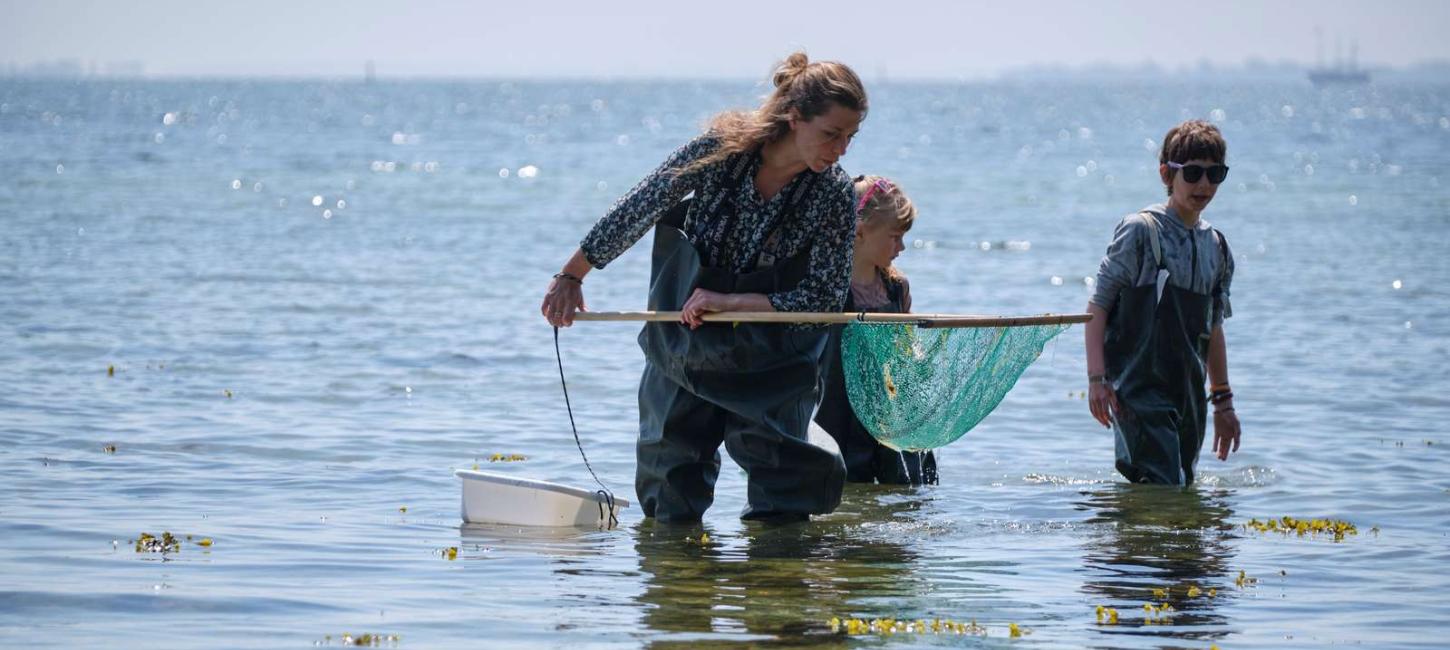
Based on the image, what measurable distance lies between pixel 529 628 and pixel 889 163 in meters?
48.8

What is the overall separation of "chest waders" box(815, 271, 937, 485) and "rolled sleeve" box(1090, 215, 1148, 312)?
3.16ft

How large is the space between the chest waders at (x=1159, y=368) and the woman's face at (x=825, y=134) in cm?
204

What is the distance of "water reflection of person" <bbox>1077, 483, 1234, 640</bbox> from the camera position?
6.30 m

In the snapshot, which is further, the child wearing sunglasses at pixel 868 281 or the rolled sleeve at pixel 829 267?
the child wearing sunglasses at pixel 868 281

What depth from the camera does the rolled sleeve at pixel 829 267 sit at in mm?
6320

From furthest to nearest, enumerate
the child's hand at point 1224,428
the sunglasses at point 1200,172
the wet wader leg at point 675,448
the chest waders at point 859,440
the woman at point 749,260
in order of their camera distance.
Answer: the chest waders at point 859,440, the child's hand at point 1224,428, the sunglasses at point 1200,172, the wet wader leg at point 675,448, the woman at point 749,260

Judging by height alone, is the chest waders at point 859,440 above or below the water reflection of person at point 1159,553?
above

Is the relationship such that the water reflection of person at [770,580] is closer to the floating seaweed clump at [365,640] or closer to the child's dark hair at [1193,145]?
the floating seaweed clump at [365,640]

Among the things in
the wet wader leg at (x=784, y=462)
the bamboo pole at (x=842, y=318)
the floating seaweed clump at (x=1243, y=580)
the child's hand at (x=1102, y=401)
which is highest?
the bamboo pole at (x=842, y=318)

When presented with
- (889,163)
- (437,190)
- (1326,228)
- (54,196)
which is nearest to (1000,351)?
(1326,228)

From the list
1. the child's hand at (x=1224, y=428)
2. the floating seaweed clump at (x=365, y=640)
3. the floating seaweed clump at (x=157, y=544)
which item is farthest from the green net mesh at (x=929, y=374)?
the floating seaweed clump at (x=157, y=544)

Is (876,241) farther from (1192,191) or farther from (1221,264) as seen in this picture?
(1221,264)

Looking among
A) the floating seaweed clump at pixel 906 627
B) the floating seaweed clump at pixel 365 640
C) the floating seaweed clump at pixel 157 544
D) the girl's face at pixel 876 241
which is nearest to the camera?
the floating seaweed clump at pixel 365 640

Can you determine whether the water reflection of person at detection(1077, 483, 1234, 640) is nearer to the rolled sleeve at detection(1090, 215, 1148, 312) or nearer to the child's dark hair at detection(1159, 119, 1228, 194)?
the rolled sleeve at detection(1090, 215, 1148, 312)
